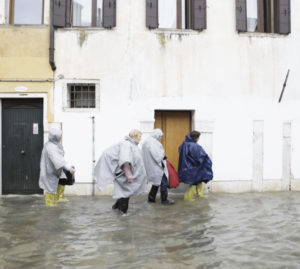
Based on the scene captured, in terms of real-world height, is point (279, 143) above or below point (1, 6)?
below

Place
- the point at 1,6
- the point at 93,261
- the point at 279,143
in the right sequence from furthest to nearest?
1. the point at 279,143
2. the point at 1,6
3. the point at 93,261

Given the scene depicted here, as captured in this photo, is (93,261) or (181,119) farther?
(181,119)

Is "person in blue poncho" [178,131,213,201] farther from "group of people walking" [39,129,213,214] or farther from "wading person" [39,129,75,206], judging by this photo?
"wading person" [39,129,75,206]

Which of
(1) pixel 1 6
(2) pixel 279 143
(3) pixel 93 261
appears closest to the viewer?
(3) pixel 93 261

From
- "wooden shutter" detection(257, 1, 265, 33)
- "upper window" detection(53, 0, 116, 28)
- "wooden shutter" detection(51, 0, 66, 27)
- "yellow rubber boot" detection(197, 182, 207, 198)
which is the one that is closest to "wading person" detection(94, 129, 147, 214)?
"yellow rubber boot" detection(197, 182, 207, 198)

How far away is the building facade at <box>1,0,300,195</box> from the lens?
9.03m

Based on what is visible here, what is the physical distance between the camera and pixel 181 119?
9617mm

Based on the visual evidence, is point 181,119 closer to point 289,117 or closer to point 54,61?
point 289,117

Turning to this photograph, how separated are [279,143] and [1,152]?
6691 millimetres

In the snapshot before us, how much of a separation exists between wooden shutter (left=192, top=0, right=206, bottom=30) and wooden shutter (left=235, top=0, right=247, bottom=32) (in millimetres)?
817

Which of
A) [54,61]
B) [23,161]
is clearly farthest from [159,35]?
[23,161]

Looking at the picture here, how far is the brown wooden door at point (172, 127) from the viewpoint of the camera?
958cm

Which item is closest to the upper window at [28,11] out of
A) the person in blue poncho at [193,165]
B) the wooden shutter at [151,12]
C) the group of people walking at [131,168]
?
the wooden shutter at [151,12]

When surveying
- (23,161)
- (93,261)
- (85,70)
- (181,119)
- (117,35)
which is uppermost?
(117,35)
